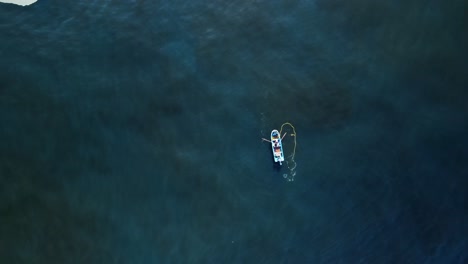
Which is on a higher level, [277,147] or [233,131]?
[233,131]

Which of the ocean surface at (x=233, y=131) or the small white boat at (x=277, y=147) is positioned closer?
the ocean surface at (x=233, y=131)

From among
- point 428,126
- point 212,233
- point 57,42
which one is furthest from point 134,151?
point 428,126

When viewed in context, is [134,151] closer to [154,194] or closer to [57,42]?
[154,194]

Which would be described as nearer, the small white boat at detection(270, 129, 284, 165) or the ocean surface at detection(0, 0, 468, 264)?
the ocean surface at detection(0, 0, 468, 264)
